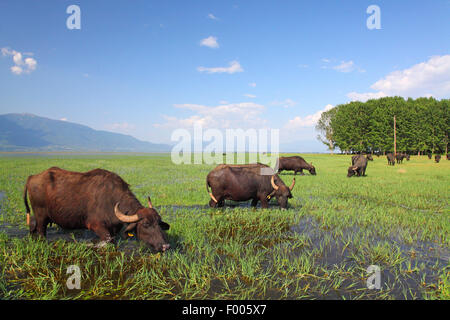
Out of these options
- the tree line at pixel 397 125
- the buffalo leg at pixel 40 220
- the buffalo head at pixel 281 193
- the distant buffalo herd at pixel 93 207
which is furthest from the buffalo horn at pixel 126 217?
the tree line at pixel 397 125

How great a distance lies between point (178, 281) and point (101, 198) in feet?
8.52

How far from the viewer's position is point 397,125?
53875 millimetres

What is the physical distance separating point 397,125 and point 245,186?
60.6 m

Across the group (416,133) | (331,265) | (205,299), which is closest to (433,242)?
(331,265)

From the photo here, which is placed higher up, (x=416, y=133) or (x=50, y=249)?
(x=416, y=133)

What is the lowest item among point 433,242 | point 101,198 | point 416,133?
point 433,242

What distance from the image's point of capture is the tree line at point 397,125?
5244 centimetres

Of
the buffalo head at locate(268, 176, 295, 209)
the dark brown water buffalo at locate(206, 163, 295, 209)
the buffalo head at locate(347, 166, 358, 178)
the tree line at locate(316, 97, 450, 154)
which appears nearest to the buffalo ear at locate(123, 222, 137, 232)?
the dark brown water buffalo at locate(206, 163, 295, 209)

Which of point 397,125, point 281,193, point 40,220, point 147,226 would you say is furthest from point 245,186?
point 397,125

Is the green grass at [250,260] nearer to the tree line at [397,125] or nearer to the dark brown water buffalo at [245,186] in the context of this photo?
the dark brown water buffalo at [245,186]

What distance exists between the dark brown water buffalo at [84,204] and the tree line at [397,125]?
6247cm

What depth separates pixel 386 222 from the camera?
23.0 ft

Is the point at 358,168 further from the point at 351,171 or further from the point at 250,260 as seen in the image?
the point at 250,260
